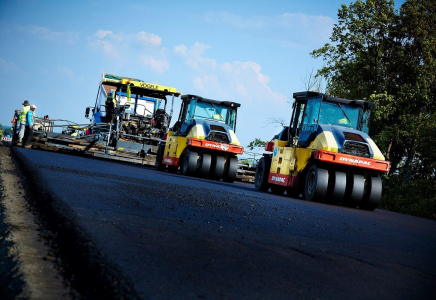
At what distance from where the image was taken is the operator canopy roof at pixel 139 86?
22.7 m

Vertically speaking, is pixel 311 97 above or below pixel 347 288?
above

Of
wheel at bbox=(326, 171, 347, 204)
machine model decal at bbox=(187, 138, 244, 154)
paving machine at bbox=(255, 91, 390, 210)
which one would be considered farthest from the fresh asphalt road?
machine model decal at bbox=(187, 138, 244, 154)

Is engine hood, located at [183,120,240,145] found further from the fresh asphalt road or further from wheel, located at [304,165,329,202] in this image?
the fresh asphalt road

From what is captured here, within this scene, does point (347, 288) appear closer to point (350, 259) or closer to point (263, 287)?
point (263, 287)

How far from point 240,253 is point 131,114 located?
19.6 m

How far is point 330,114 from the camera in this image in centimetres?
1328

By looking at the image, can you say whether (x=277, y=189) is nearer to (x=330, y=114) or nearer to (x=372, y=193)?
(x=330, y=114)

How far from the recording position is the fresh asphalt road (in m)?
2.93

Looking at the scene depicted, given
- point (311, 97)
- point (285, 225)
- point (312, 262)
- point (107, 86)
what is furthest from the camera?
point (107, 86)

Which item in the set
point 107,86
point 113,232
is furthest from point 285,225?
point 107,86

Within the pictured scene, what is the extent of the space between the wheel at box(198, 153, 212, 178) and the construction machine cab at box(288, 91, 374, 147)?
3.36m

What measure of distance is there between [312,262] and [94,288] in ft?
6.03

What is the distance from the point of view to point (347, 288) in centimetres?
324

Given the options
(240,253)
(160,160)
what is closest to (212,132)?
(160,160)
